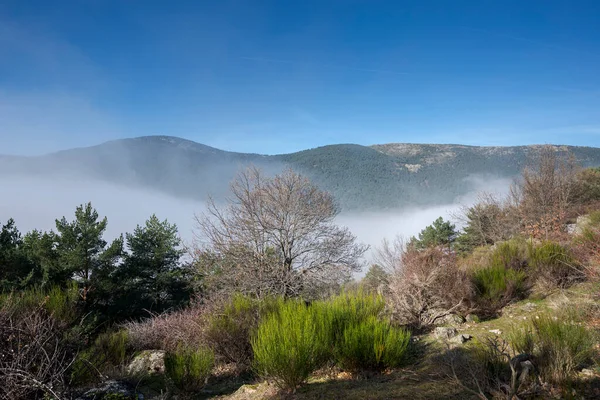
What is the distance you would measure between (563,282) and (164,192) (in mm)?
174907

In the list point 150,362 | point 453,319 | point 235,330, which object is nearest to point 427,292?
point 453,319

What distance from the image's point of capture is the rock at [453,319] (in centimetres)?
766

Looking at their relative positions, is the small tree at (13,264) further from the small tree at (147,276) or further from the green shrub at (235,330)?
the green shrub at (235,330)

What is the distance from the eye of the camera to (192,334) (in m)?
7.36

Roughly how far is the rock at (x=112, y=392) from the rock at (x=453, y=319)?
618 cm

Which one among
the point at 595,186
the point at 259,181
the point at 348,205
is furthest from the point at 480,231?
the point at 348,205

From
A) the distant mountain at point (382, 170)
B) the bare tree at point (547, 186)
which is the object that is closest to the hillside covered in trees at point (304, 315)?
the bare tree at point (547, 186)

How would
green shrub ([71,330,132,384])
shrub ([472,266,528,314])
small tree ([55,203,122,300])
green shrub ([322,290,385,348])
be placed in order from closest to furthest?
green shrub ([322,290,385,348]) → green shrub ([71,330,132,384]) → shrub ([472,266,528,314]) → small tree ([55,203,122,300])

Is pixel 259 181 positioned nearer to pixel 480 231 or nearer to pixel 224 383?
pixel 224 383

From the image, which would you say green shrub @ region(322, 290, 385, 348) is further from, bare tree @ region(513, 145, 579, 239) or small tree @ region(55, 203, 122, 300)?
bare tree @ region(513, 145, 579, 239)

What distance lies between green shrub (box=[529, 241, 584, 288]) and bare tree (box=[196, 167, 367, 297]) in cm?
674

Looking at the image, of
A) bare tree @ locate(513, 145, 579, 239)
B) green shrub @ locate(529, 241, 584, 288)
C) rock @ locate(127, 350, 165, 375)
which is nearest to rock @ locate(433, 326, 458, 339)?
green shrub @ locate(529, 241, 584, 288)

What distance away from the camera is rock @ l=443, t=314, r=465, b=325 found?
7.66 m

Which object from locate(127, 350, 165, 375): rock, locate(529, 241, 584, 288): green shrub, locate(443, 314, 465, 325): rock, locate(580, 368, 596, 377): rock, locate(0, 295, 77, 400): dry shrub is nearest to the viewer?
locate(0, 295, 77, 400): dry shrub
